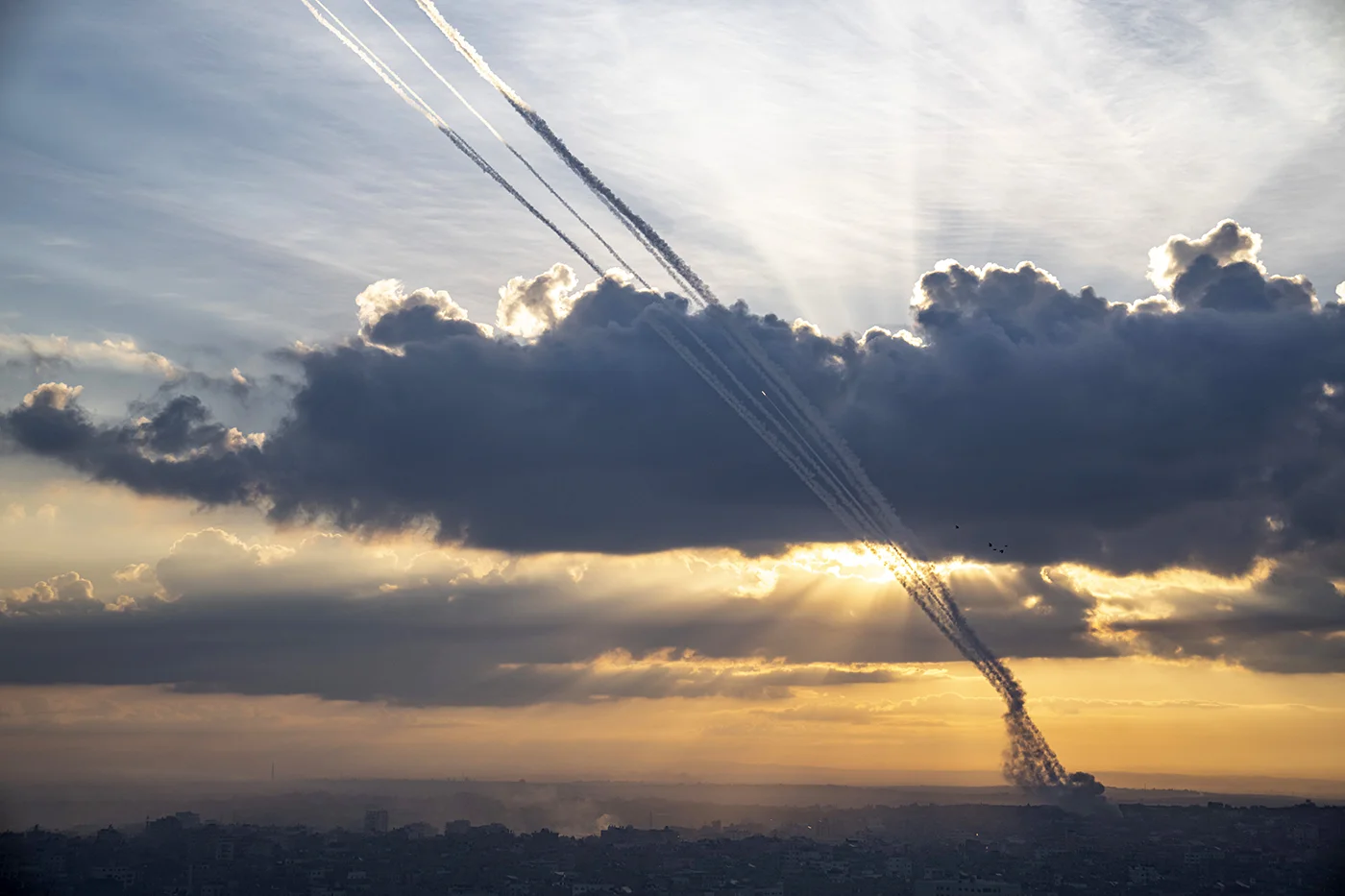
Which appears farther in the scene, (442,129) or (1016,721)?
(1016,721)

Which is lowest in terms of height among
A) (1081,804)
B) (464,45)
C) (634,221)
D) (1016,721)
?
(1081,804)

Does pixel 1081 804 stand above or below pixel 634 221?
below

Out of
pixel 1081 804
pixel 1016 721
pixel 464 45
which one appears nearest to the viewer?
pixel 464 45

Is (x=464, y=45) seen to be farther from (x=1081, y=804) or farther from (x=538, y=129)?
(x=1081, y=804)

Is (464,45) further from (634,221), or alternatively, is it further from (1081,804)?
(1081,804)

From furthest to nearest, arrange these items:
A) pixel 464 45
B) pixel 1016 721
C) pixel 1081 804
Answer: pixel 1081 804, pixel 1016 721, pixel 464 45

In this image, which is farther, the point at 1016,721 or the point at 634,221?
the point at 1016,721

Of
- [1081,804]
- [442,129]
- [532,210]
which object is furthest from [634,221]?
[1081,804]

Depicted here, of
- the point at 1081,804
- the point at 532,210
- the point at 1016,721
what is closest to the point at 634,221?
the point at 532,210

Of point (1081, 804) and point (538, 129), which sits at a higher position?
point (538, 129)
